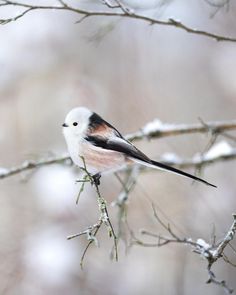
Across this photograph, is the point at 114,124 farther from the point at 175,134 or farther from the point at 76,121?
the point at 76,121

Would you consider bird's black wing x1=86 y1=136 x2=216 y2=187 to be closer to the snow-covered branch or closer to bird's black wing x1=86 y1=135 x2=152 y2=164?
bird's black wing x1=86 y1=135 x2=152 y2=164

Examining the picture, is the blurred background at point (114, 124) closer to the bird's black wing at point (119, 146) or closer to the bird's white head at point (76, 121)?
the bird's black wing at point (119, 146)

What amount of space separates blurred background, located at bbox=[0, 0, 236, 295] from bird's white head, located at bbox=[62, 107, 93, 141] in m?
3.57

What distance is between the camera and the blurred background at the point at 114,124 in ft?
20.7

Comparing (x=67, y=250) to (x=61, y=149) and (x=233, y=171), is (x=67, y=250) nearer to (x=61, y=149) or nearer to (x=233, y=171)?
(x=61, y=149)

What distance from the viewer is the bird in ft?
6.07

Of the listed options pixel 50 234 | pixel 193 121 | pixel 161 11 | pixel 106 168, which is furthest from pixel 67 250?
pixel 106 168

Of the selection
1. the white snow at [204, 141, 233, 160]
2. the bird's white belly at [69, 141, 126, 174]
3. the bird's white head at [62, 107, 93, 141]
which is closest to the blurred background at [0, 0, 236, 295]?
the white snow at [204, 141, 233, 160]

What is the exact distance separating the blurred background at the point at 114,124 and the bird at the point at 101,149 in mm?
3390

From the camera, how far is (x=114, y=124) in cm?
742

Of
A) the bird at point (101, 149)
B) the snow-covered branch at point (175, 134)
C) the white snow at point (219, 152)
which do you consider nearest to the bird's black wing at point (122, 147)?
the bird at point (101, 149)

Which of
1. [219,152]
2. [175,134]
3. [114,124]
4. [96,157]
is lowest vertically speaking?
[114,124]

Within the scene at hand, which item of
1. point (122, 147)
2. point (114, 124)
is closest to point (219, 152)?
point (122, 147)

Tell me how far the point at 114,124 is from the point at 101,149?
18.0 feet
